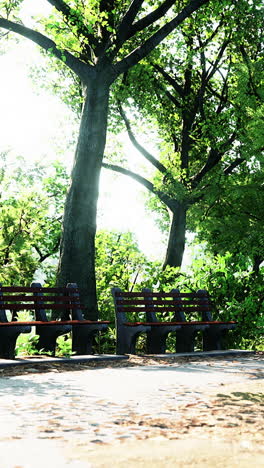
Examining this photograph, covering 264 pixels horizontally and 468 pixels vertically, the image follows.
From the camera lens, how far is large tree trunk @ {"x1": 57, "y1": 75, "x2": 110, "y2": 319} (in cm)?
1279

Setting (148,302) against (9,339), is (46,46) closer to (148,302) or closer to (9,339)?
(148,302)

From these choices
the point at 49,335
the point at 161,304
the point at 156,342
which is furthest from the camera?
the point at 161,304

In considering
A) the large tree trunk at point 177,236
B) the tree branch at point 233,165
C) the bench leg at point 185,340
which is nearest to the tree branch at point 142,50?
the bench leg at point 185,340

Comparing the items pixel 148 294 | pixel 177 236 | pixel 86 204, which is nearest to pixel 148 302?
pixel 148 294

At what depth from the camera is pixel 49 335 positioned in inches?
384

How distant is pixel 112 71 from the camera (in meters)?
13.7

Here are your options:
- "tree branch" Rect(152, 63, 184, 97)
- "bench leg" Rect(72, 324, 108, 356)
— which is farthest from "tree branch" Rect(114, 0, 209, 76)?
"tree branch" Rect(152, 63, 184, 97)

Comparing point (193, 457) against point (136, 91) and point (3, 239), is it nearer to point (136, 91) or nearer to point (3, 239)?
point (3, 239)

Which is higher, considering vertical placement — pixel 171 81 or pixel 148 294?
pixel 171 81

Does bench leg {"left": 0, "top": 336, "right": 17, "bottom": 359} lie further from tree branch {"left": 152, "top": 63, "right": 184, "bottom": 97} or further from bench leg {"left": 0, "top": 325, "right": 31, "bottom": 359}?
tree branch {"left": 152, "top": 63, "right": 184, "bottom": 97}

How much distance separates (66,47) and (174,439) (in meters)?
10.9

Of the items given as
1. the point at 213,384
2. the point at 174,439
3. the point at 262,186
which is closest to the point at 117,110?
the point at 262,186

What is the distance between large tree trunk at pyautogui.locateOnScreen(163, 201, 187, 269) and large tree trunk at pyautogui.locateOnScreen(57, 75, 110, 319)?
1092cm

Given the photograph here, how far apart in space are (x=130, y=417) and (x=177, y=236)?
19017 mm
